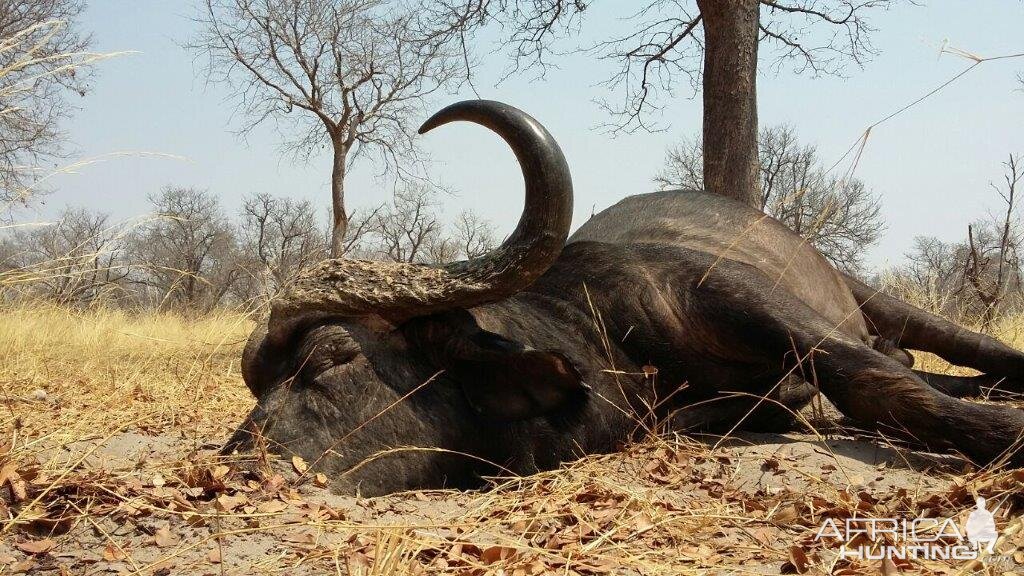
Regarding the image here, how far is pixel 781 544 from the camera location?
257cm

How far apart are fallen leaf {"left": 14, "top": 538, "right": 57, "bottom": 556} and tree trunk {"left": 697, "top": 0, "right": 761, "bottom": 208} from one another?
731 cm

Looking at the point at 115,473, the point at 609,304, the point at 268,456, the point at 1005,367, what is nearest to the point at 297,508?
the point at 268,456

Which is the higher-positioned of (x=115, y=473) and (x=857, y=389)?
(x=857, y=389)

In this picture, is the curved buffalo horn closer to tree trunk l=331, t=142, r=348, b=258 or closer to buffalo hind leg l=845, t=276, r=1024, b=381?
buffalo hind leg l=845, t=276, r=1024, b=381

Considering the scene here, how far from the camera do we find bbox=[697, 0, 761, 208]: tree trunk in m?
8.54

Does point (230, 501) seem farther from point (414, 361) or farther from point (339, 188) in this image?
point (339, 188)

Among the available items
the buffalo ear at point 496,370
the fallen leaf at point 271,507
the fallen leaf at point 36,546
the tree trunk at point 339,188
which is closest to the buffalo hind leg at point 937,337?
the buffalo ear at point 496,370

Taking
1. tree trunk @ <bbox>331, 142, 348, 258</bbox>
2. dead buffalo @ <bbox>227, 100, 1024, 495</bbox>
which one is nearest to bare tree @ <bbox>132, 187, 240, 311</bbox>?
tree trunk @ <bbox>331, 142, 348, 258</bbox>

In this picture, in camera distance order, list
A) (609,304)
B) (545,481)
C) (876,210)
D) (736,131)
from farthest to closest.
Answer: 1. (876,210)
2. (736,131)
3. (609,304)
4. (545,481)

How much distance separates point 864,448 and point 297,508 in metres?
2.60

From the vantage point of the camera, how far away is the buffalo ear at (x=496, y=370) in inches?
140

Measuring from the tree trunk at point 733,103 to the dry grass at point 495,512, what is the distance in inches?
196

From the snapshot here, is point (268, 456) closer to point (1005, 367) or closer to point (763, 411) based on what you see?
point (763, 411)

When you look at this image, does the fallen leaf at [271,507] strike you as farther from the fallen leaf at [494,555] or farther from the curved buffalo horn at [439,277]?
the curved buffalo horn at [439,277]
